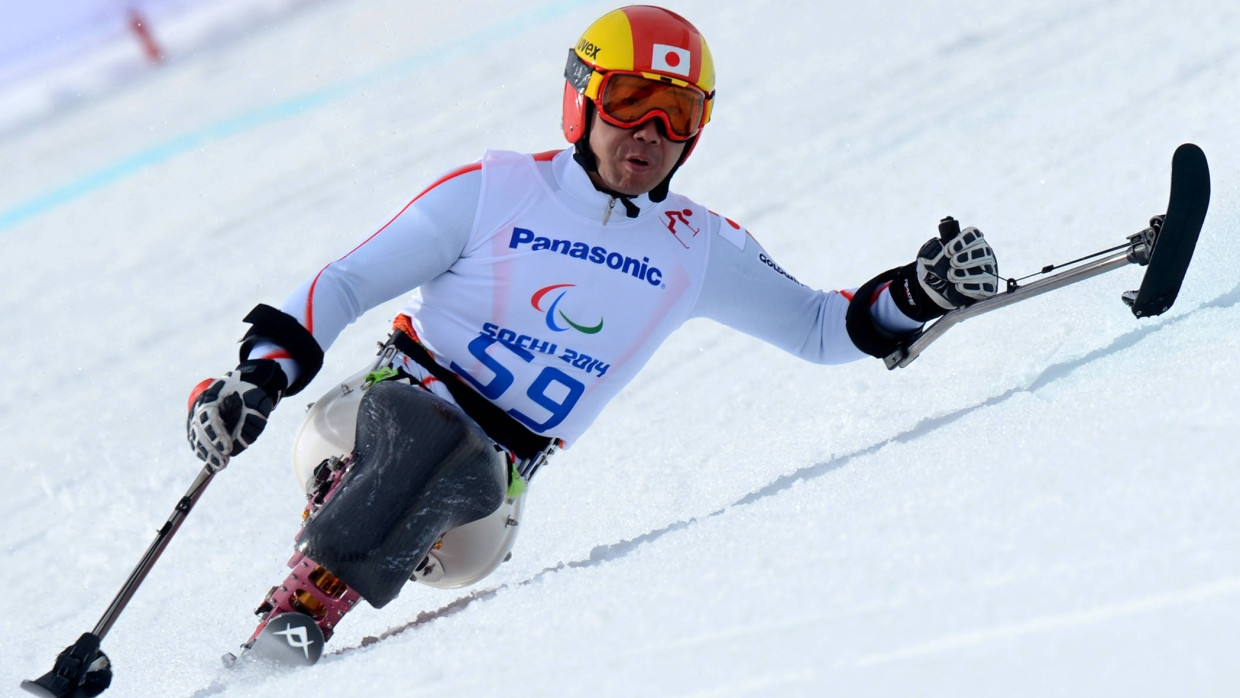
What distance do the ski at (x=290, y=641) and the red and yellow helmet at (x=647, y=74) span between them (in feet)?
4.88

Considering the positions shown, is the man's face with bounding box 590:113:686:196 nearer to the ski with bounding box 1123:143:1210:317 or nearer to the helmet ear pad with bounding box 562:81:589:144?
the helmet ear pad with bounding box 562:81:589:144

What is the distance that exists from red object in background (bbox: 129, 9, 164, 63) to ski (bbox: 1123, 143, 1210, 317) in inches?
262

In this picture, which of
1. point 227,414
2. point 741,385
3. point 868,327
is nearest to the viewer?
point 227,414

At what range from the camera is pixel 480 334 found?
3.52 meters

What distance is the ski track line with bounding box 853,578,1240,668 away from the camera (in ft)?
6.89

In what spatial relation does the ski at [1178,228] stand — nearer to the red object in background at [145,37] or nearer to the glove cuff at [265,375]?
the glove cuff at [265,375]

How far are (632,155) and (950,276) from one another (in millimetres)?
891

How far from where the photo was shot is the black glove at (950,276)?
3.37m

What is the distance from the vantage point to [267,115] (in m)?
7.87

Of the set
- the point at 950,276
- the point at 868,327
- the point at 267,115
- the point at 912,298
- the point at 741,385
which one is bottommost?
the point at 741,385

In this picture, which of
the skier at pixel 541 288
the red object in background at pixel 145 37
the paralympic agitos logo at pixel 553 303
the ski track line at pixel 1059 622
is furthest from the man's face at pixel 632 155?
the red object in background at pixel 145 37

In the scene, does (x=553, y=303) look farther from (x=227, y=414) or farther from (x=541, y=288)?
(x=227, y=414)

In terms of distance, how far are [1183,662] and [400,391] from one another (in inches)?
71.4

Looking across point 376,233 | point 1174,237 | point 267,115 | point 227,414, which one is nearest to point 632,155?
point 376,233
